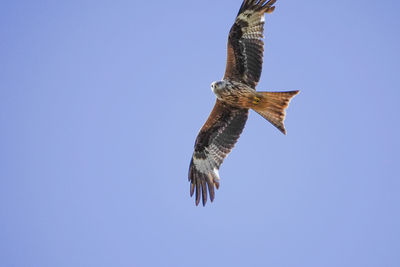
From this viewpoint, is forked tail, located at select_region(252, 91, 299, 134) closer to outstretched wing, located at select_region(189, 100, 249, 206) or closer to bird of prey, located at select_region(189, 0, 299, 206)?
bird of prey, located at select_region(189, 0, 299, 206)

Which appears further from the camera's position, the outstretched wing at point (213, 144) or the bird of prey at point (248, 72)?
the outstretched wing at point (213, 144)

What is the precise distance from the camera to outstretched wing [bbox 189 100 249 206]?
988cm

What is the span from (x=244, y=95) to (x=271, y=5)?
1.91 metres

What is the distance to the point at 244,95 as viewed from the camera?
904cm

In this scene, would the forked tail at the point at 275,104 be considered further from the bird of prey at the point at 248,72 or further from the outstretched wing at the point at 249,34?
the outstretched wing at the point at 249,34

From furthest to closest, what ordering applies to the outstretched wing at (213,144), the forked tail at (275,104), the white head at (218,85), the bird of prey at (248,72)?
the outstretched wing at (213,144)
the white head at (218,85)
the bird of prey at (248,72)
the forked tail at (275,104)

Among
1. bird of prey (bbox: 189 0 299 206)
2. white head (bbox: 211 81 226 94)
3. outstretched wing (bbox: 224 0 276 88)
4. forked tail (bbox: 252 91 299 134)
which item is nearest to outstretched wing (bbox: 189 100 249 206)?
bird of prey (bbox: 189 0 299 206)

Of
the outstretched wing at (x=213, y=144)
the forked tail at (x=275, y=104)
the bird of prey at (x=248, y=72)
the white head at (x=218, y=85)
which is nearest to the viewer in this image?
the forked tail at (x=275, y=104)

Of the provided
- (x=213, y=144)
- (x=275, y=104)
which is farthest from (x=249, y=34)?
(x=213, y=144)

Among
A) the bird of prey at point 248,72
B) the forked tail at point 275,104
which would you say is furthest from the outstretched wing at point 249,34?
the forked tail at point 275,104

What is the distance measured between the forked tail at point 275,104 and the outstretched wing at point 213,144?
885mm

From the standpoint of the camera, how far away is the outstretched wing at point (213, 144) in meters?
9.88

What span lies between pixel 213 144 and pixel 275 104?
192 centimetres

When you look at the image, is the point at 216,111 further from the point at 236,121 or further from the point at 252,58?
the point at 252,58
